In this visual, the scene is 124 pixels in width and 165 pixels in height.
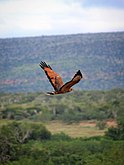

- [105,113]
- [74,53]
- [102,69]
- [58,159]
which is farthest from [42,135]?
[74,53]

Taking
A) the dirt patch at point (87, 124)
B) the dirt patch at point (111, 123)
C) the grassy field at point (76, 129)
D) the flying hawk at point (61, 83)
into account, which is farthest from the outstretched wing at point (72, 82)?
the dirt patch at point (87, 124)

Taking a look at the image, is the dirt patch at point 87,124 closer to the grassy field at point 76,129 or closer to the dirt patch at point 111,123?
the grassy field at point 76,129

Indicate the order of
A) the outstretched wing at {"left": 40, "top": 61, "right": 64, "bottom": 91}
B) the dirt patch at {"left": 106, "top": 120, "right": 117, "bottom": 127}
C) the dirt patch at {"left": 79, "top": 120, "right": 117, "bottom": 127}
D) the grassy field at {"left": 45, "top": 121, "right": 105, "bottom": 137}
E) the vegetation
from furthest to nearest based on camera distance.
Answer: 1. the dirt patch at {"left": 79, "top": 120, "right": 117, "bottom": 127}
2. the dirt patch at {"left": 106, "top": 120, "right": 117, "bottom": 127}
3. the grassy field at {"left": 45, "top": 121, "right": 105, "bottom": 137}
4. the vegetation
5. the outstretched wing at {"left": 40, "top": 61, "right": 64, "bottom": 91}

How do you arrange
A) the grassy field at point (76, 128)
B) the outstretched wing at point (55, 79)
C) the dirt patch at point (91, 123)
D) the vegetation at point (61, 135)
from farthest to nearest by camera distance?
the dirt patch at point (91, 123) → the grassy field at point (76, 128) → the vegetation at point (61, 135) → the outstretched wing at point (55, 79)

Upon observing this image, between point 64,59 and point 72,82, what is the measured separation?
142 metres

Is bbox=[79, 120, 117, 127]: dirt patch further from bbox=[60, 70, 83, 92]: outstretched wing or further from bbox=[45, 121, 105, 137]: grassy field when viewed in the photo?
bbox=[60, 70, 83, 92]: outstretched wing

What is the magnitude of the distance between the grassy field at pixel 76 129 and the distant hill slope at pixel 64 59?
214 ft

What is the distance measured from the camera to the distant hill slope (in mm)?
143875

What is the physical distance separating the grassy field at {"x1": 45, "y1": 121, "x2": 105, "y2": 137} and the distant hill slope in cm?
6508

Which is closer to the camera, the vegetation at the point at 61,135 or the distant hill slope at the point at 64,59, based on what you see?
the vegetation at the point at 61,135

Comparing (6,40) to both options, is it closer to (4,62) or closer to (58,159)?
(4,62)

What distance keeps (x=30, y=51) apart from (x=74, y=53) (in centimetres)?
1330

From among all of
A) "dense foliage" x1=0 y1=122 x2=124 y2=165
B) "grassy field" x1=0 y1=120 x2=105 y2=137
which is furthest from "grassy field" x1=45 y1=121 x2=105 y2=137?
"dense foliage" x1=0 y1=122 x2=124 y2=165

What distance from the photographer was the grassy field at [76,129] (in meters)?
61.4
